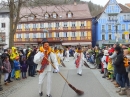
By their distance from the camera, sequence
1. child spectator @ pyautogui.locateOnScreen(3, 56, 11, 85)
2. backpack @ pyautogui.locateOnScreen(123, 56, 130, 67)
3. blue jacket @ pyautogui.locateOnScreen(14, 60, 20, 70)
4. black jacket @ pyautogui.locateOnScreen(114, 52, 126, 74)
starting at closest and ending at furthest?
1. black jacket @ pyautogui.locateOnScreen(114, 52, 126, 74)
2. backpack @ pyautogui.locateOnScreen(123, 56, 130, 67)
3. child spectator @ pyautogui.locateOnScreen(3, 56, 11, 85)
4. blue jacket @ pyautogui.locateOnScreen(14, 60, 20, 70)

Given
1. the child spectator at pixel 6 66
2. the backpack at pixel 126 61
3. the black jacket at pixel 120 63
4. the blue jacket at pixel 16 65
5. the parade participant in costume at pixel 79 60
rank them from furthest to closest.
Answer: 1. the parade participant in costume at pixel 79 60
2. the blue jacket at pixel 16 65
3. the child spectator at pixel 6 66
4. the backpack at pixel 126 61
5. the black jacket at pixel 120 63

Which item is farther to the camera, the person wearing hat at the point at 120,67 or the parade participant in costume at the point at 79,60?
the parade participant in costume at the point at 79,60

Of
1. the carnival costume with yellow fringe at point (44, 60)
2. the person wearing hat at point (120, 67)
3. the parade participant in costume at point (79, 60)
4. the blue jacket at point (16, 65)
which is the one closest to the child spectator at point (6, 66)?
the blue jacket at point (16, 65)

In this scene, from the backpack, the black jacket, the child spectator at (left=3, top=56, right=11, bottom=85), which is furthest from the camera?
the child spectator at (left=3, top=56, right=11, bottom=85)

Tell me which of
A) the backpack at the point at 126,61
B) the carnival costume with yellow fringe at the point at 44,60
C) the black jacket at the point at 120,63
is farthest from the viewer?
the backpack at the point at 126,61

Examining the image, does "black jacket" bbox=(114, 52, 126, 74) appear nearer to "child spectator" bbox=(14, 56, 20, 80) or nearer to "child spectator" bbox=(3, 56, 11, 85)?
"child spectator" bbox=(3, 56, 11, 85)

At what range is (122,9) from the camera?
59500mm

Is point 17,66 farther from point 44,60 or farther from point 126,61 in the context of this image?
point 126,61

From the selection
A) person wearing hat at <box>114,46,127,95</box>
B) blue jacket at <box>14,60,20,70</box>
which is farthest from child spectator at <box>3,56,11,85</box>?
person wearing hat at <box>114,46,127,95</box>

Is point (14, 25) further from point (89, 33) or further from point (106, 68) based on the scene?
point (89, 33)

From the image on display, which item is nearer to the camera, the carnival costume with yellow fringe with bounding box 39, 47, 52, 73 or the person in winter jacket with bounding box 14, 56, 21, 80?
the carnival costume with yellow fringe with bounding box 39, 47, 52, 73

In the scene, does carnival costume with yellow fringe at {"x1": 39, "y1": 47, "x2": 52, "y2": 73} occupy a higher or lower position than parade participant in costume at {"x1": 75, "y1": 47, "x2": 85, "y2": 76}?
higher

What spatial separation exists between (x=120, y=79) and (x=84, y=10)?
174 feet

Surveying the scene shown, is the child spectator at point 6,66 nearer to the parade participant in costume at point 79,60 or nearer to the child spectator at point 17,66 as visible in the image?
the child spectator at point 17,66
